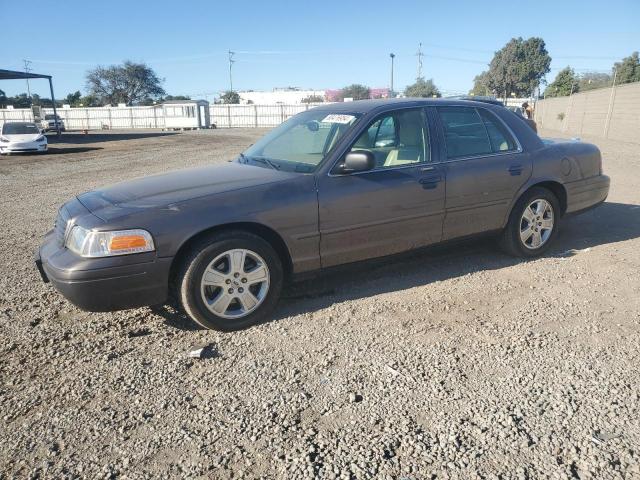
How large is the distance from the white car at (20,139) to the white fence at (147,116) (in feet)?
101

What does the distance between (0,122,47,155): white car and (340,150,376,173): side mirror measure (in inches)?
841

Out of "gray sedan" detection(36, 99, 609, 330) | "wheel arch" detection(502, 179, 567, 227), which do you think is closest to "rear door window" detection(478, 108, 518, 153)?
"gray sedan" detection(36, 99, 609, 330)

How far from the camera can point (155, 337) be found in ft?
11.7

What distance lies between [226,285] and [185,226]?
514mm

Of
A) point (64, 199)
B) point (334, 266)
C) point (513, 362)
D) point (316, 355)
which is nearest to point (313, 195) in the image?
point (334, 266)

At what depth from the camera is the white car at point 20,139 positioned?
2070 cm

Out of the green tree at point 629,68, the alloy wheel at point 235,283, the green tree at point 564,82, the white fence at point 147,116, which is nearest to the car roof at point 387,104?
the alloy wheel at point 235,283

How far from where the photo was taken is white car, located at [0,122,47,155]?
2070 centimetres

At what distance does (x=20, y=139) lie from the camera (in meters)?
20.9

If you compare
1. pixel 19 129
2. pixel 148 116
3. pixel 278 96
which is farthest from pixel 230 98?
pixel 19 129

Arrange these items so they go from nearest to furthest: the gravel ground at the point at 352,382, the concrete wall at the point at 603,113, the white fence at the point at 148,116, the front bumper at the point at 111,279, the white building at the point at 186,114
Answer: the gravel ground at the point at 352,382 < the front bumper at the point at 111,279 < the concrete wall at the point at 603,113 < the white building at the point at 186,114 < the white fence at the point at 148,116

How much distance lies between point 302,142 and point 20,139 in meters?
20.8

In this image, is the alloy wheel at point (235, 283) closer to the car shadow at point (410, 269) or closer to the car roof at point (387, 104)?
the car shadow at point (410, 269)

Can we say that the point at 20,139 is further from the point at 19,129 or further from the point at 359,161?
the point at 359,161
